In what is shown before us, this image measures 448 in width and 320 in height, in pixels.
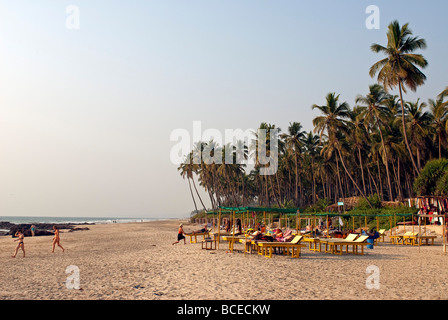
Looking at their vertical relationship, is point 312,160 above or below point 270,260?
above

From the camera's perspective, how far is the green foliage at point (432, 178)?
31.8 m

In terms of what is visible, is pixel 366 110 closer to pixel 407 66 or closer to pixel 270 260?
pixel 407 66

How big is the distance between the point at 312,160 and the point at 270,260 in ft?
171

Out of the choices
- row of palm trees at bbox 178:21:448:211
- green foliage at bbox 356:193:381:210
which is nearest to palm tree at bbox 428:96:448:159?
row of palm trees at bbox 178:21:448:211

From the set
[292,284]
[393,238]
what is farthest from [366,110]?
[292,284]

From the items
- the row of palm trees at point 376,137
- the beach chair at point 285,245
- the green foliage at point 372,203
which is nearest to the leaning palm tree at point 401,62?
the row of palm trees at point 376,137

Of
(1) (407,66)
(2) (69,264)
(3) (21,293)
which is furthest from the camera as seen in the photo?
(1) (407,66)

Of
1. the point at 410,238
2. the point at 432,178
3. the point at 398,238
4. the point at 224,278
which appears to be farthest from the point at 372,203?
the point at 224,278

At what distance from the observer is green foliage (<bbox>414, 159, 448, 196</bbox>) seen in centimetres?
3183

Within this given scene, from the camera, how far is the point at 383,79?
35844mm

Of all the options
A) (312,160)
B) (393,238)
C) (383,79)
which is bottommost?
(393,238)

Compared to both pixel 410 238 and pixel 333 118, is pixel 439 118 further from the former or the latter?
pixel 410 238

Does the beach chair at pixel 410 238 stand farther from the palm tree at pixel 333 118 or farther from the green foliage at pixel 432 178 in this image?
the palm tree at pixel 333 118
